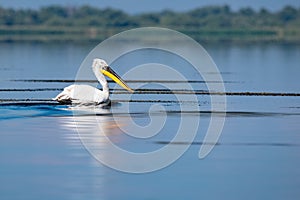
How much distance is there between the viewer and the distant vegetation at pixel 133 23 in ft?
273

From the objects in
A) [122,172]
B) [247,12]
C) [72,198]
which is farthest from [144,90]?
[247,12]

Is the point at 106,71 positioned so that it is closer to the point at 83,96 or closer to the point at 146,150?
the point at 83,96

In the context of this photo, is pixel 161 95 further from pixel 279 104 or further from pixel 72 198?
pixel 72 198

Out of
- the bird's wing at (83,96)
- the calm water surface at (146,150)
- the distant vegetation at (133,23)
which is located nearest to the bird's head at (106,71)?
the calm water surface at (146,150)

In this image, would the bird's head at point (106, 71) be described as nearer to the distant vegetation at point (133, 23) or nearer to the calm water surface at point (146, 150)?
the calm water surface at point (146, 150)

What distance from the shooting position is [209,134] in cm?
1371

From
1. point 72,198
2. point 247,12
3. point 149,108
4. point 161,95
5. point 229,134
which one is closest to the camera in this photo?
point 72,198

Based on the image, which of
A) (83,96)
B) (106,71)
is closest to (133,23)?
(106,71)

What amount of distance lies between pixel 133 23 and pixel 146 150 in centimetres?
7615

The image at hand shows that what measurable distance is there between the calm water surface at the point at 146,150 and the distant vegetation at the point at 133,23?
204ft

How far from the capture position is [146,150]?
12445 mm

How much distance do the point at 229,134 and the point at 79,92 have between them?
3.85 m

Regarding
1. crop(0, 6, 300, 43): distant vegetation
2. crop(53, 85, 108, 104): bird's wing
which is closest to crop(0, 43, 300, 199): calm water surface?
crop(53, 85, 108, 104): bird's wing

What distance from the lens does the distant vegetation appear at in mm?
83125
